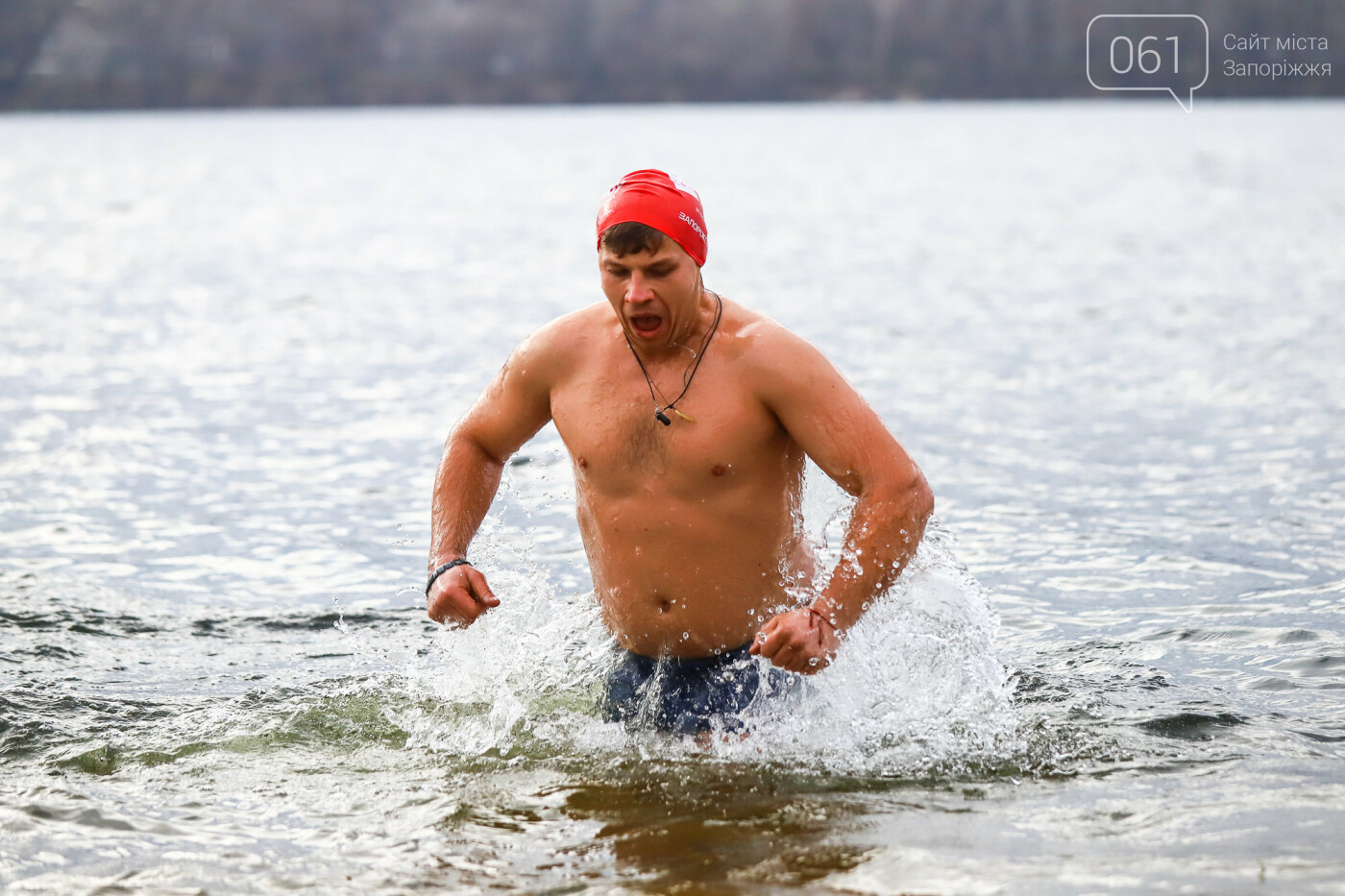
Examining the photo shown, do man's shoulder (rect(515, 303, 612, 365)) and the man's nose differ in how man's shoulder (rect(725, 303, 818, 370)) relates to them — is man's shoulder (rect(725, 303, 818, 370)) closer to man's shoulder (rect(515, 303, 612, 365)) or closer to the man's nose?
the man's nose

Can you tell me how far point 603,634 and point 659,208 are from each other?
5.43 feet

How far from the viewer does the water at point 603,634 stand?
436 cm

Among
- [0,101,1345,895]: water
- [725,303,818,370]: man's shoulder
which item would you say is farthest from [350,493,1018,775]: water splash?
[725,303,818,370]: man's shoulder

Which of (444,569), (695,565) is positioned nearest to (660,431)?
(695,565)

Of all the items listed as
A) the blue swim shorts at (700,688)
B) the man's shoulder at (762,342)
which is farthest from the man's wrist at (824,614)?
the man's shoulder at (762,342)

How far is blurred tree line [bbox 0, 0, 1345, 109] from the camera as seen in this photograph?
12462 centimetres

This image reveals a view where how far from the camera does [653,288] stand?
4453mm

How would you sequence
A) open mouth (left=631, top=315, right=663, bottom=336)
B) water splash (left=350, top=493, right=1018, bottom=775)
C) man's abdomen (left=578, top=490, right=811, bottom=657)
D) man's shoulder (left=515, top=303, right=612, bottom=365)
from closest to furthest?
1. open mouth (left=631, top=315, right=663, bottom=336)
2. man's abdomen (left=578, top=490, right=811, bottom=657)
3. man's shoulder (left=515, top=303, right=612, bottom=365)
4. water splash (left=350, top=493, right=1018, bottom=775)

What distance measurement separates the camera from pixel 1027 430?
37.2ft

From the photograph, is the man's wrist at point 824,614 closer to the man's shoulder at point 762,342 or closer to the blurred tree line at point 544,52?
the man's shoulder at point 762,342

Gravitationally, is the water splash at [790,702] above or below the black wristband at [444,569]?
below

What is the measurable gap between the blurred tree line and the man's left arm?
116525 millimetres

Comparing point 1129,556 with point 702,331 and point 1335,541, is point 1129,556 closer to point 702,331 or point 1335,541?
point 1335,541

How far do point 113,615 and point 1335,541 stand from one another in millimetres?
6297
